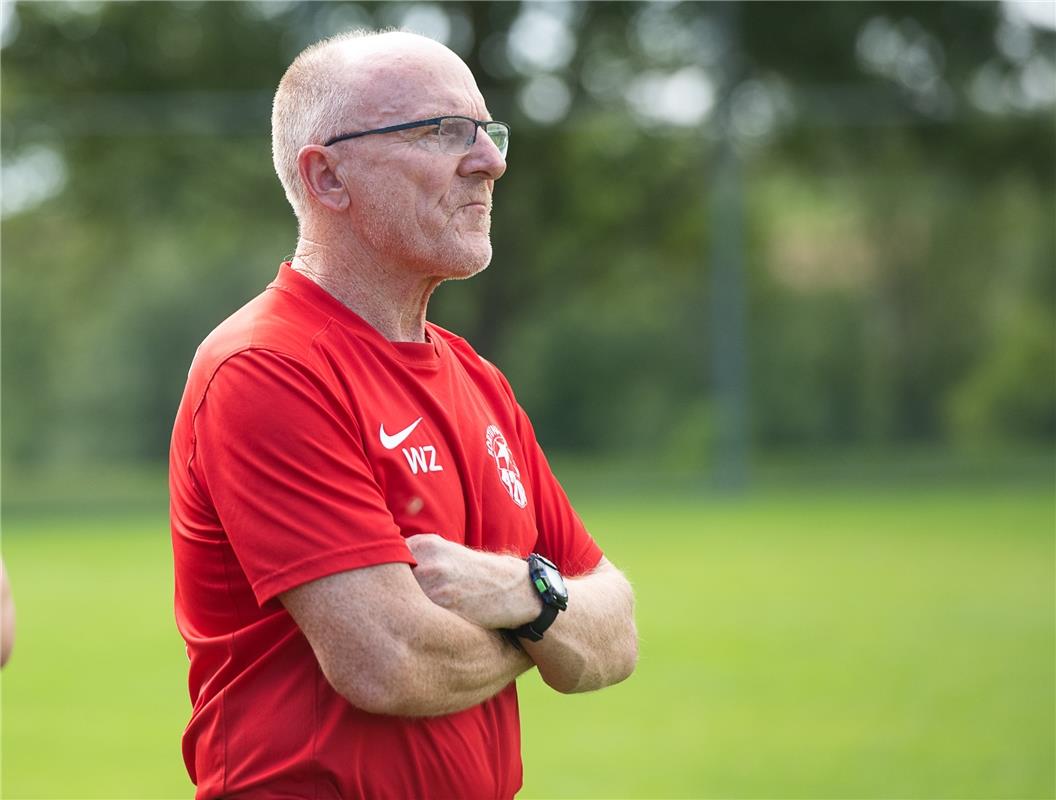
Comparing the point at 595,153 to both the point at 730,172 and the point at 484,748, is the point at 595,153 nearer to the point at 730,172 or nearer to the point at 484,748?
the point at 730,172

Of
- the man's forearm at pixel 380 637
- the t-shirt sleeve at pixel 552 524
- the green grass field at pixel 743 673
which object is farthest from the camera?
the green grass field at pixel 743 673

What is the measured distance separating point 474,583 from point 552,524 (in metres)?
0.56

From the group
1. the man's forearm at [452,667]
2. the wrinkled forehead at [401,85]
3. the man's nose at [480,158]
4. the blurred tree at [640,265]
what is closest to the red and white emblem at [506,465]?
the man's forearm at [452,667]

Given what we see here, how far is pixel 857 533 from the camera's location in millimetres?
14414

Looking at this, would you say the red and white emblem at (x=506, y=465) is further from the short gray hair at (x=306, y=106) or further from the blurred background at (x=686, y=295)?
the blurred background at (x=686, y=295)

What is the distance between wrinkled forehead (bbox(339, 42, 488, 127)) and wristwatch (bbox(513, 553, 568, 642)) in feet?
2.85

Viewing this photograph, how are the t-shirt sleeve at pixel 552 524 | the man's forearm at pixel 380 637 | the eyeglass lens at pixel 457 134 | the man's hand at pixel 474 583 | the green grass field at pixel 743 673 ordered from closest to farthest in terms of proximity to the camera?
1. the man's forearm at pixel 380 637
2. the man's hand at pixel 474 583
3. the eyeglass lens at pixel 457 134
4. the t-shirt sleeve at pixel 552 524
5. the green grass field at pixel 743 673

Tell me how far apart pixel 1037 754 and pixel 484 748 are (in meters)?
4.67

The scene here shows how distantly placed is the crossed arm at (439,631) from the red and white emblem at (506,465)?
21 centimetres

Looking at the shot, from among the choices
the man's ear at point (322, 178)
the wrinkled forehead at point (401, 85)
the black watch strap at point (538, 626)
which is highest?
the wrinkled forehead at point (401, 85)

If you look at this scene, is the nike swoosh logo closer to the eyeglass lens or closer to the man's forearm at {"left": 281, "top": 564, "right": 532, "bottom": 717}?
the man's forearm at {"left": 281, "top": 564, "right": 532, "bottom": 717}

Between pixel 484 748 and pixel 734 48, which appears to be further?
pixel 734 48

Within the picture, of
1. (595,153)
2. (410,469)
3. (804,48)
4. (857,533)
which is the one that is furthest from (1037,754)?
(804,48)

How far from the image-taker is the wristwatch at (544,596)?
255 centimetres
